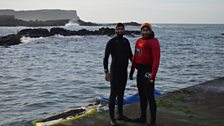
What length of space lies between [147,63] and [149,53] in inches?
7.5

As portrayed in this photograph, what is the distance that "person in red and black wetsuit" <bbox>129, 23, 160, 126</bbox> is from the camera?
595 cm

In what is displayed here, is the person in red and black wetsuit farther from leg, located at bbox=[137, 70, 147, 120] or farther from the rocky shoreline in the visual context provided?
the rocky shoreline

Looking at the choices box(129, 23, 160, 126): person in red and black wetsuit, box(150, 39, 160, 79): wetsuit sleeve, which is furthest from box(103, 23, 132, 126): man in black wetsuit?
box(150, 39, 160, 79): wetsuit sleeve

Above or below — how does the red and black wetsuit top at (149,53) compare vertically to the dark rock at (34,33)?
above

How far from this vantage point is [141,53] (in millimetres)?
6141

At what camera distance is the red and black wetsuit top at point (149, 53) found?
234 inches

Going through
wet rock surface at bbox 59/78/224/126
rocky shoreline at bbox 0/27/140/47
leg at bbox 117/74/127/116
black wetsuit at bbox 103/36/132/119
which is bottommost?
rocky shoreline at bbox 0/27/140/47

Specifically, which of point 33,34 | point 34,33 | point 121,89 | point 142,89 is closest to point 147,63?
point 142,89

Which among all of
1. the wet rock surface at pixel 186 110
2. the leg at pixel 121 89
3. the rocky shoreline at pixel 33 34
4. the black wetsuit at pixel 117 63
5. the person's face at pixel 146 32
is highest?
the person's face at pixel 146 32

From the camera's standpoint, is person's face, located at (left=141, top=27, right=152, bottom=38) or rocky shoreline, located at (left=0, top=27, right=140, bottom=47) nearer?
person's face, located at (left=141, top=27, right=152, bottom=38)

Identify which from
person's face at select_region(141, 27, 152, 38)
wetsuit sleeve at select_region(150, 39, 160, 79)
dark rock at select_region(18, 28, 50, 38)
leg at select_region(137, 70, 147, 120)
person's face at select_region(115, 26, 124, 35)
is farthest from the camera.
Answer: dark rock at select_region(18, 28, 50, 38)

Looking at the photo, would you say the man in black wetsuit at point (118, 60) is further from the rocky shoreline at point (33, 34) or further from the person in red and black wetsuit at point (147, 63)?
the rocky shoreline at point (33, 34)

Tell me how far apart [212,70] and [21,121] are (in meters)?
14.9

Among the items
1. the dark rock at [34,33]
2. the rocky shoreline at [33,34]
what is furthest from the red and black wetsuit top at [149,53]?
the dark rock at [34,33]
